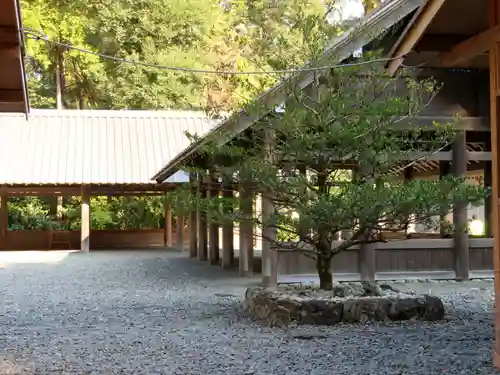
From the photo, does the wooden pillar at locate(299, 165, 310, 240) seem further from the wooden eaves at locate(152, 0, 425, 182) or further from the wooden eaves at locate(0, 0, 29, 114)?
the wooden eaves at locate(0, 0, 29, 114)

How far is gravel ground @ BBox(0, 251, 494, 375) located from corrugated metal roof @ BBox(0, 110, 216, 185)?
29.4 ft

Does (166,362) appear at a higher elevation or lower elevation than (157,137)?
lower

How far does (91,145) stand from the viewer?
21.7 metres

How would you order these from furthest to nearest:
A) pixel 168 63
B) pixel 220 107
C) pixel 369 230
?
pixel 168 63
pixel 220 107
pixel 369 230

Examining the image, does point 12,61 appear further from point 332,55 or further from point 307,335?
point 307,335

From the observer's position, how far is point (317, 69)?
7.52 meters

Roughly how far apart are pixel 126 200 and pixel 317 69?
19632 mm

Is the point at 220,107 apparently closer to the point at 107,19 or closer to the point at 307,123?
the point at 307,123

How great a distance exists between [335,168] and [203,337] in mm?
2607

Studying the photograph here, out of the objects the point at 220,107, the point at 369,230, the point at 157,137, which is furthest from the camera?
the point at 157,137

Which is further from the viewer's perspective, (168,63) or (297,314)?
(168,63)

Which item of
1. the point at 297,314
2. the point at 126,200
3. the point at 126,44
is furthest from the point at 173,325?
the point at 126,44

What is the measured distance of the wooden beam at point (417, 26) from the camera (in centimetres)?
579

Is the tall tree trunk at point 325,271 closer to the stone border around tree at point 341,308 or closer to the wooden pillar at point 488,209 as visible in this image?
the stone border around tree at point 341,308
